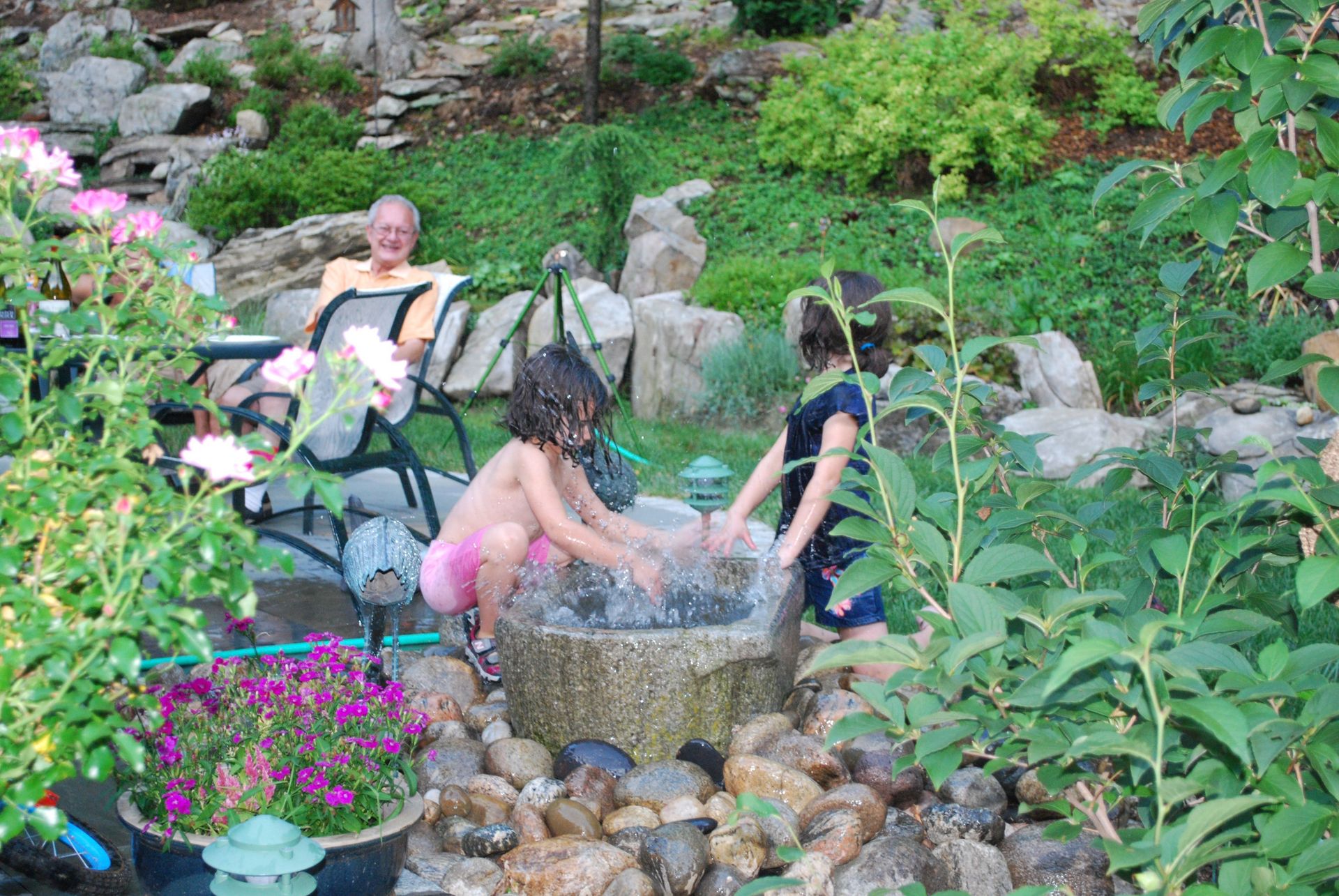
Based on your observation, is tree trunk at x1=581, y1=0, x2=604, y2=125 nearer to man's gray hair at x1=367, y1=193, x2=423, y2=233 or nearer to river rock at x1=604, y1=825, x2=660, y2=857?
man's gray hair at x1=367, y1=193, x2=423, y2=233

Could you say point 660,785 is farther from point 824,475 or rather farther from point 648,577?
point 824,475

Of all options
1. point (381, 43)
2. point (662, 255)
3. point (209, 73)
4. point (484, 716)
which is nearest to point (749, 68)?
point (662, 255)

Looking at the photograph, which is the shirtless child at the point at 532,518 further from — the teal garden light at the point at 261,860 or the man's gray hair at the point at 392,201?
the man's gray hair at the point at 392,201

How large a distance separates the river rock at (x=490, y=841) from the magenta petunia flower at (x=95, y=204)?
137cm

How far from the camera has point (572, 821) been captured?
2.50m

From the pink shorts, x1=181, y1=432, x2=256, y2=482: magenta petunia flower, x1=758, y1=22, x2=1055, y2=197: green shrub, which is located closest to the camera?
x1=181, y1=432, x2=256, y2=482: magenta petunia flower

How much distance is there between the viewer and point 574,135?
33.2 ft

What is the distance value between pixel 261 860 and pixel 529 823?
34.4 inches

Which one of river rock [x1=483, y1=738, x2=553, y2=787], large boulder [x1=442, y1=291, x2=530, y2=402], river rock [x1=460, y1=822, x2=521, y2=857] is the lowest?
large boulder [x1=442, y1=291, x2=530, y2=402]

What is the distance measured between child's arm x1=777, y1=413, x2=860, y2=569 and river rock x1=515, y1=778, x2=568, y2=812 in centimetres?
84

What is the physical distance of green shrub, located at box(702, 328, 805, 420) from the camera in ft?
24.8

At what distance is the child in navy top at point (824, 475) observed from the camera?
3.27 meters

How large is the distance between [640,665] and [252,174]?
923 centimetres

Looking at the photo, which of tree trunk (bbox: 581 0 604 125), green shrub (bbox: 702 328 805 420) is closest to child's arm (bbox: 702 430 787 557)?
green shrub (bbox: 702 328 805 420)
